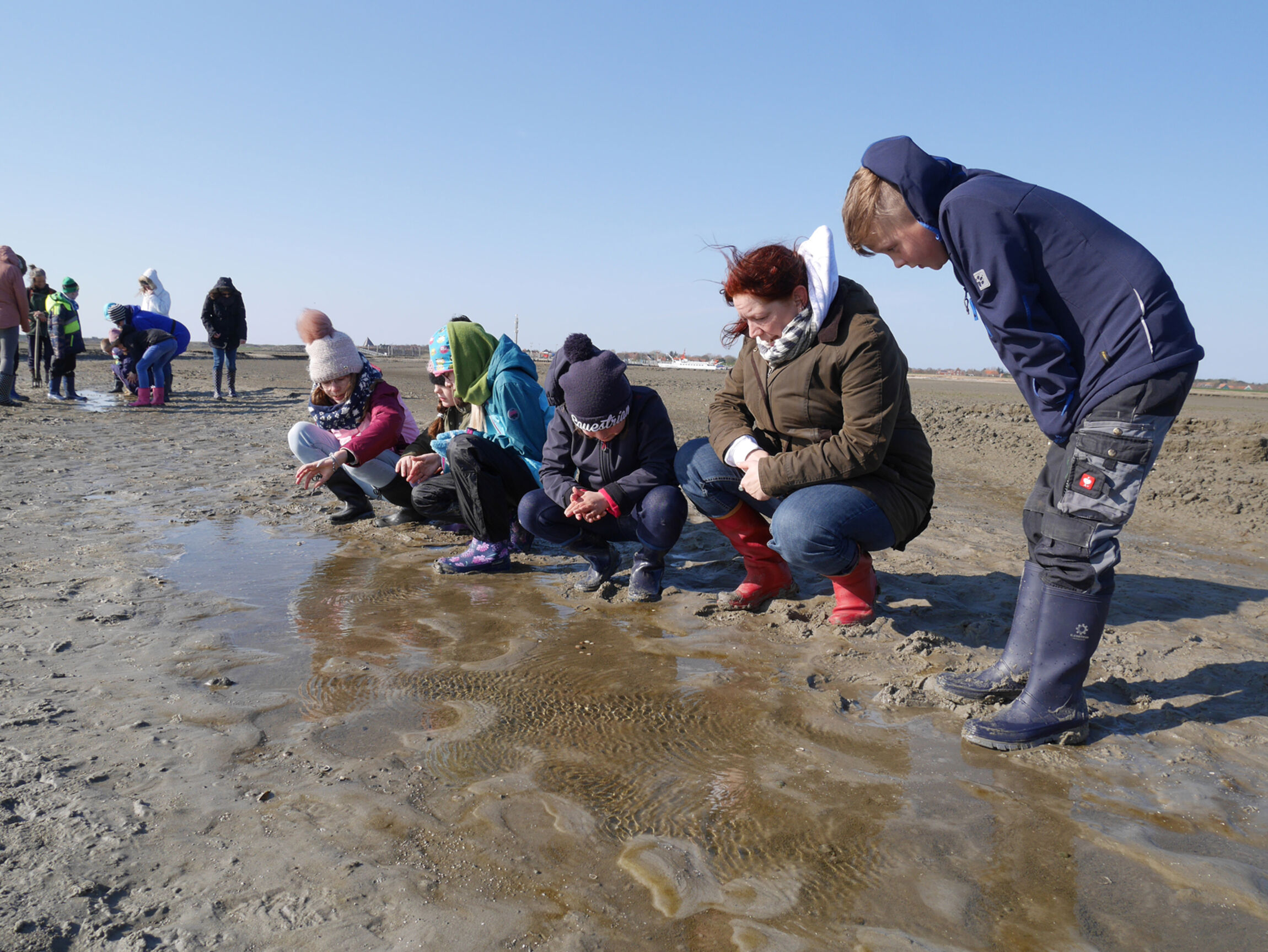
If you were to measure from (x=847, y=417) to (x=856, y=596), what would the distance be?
75 cm

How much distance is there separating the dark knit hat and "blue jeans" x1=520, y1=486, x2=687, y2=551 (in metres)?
0.38

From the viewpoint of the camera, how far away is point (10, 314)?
10281 millimetres

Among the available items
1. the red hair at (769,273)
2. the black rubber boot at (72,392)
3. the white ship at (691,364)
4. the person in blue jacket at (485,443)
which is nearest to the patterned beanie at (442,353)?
the person in blue jacket at (485,443)

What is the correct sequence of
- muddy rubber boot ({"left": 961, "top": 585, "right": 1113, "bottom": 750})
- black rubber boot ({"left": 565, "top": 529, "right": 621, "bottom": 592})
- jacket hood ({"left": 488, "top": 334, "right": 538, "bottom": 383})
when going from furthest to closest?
jacket hood ({"left": 488, "top": 334, "right": 538, "bottom": 383}) < black rubber boot ({"left": 565, "top": 529, "right": 621, "bottom": 592}) < muddy rubber boot ({"left": 961, "top": 585, "right": 1113, "bottom": 750})

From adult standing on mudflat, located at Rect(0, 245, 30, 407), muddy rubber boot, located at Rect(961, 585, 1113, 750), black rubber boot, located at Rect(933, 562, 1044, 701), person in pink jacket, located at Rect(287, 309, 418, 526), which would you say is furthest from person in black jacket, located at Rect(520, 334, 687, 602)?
adult standing on mudflat, located at Rect(0, 245, 30, 407)

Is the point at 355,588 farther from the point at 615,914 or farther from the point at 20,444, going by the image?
the point at 20,444

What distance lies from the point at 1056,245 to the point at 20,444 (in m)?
8.43

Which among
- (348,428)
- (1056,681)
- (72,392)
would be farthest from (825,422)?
(72,392)

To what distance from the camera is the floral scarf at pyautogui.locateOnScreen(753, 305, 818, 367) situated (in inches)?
122

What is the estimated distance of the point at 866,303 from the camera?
10.2ft

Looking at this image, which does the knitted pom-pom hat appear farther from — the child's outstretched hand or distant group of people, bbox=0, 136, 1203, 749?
the child's outstretched hand

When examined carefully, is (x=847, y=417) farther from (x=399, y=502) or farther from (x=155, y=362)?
(x=155, y=362)

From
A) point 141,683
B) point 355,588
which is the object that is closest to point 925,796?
point 141,683

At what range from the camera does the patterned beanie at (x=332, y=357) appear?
15.2 ft
